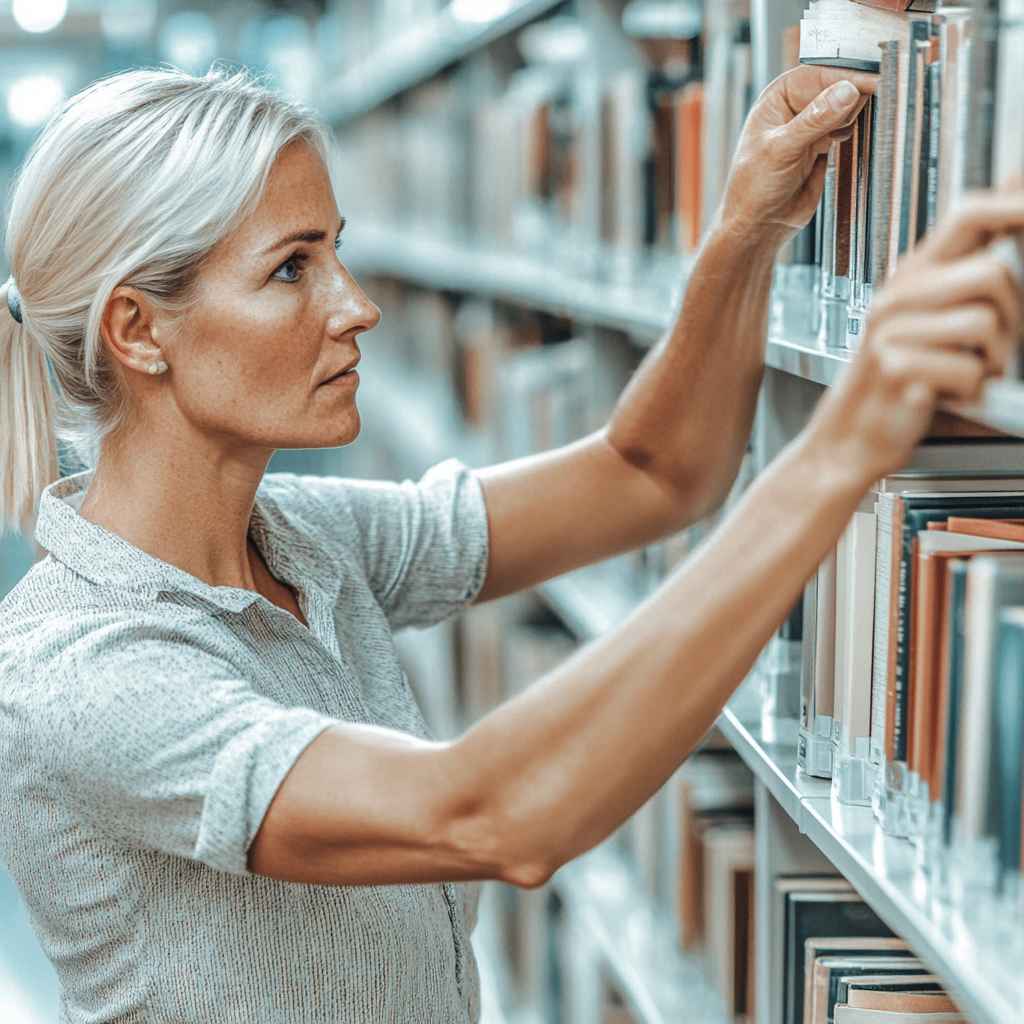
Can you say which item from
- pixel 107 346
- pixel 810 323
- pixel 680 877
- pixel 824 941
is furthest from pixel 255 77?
pixel 680 877

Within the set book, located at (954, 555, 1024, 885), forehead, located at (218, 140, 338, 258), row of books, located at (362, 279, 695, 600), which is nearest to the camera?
book, located at (954, 555, 1024, 885)

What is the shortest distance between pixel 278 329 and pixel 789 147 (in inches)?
17.7

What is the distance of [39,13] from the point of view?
6648 millimetres

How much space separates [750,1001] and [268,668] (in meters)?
0.73

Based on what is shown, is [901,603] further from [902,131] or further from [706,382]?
[706,382]

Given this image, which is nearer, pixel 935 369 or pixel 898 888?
pixel 935 369

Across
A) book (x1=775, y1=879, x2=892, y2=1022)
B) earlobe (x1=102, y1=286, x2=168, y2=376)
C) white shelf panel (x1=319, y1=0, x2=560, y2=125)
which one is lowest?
book (x1=775, y1=879, x2=892, y2=1022)

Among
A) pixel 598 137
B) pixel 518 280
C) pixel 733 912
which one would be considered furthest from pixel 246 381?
pixel 518 280

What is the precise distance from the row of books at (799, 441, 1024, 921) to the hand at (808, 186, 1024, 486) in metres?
0.12

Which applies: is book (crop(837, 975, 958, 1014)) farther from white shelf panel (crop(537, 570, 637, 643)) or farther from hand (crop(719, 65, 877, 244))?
white shelf panel (crop(537, 570, 637, 643))

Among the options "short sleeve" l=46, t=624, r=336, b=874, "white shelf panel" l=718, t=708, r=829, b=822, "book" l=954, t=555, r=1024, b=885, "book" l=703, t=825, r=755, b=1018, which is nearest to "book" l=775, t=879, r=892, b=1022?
"white shelf panel" l=718, t=708, r=829, b=822

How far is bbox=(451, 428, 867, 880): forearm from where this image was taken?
880 mm

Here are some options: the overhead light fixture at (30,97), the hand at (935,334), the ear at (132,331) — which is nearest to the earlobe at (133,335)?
the ear at (132,331)

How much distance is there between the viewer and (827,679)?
1.20 metres
